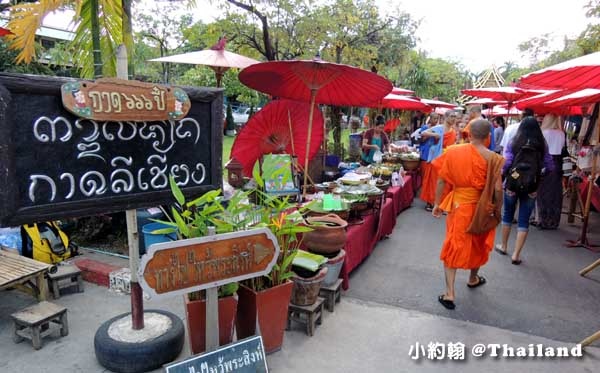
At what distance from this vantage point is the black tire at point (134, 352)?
2.69 metres

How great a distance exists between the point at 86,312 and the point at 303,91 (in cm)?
353

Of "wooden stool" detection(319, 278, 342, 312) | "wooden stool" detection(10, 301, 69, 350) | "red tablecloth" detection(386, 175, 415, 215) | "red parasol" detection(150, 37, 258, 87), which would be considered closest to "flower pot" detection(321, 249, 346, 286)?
"wooden stool" detection(319, 278, 342, 312)

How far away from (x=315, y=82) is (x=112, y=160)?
2.79 metres

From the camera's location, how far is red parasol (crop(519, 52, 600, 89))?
352 cm

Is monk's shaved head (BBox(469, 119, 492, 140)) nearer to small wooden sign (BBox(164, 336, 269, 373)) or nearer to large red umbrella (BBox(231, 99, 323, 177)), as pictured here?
large red umbrella (BBox(231, 99, 323, 177))

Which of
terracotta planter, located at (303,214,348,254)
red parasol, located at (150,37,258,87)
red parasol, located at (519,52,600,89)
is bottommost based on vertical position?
terracotta planter, located at (303,214,348,254)

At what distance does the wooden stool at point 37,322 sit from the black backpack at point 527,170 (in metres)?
4.88

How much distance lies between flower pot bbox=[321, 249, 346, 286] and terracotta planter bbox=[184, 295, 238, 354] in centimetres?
115

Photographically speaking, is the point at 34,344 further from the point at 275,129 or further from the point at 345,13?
the point at 345,13

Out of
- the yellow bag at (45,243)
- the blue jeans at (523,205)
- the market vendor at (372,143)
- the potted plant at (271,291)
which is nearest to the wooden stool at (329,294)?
the potted plant at (271,291)

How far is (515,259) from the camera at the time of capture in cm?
509

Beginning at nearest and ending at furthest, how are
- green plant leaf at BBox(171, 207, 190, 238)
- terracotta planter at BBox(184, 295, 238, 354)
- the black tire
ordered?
green plant leaf at BBox(171, 207, 190, 238)
terracotta planter at BBox(184, 295, 238, 354)
the black tire

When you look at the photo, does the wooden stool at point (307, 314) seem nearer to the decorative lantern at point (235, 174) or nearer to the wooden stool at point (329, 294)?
the wooden stool at point (329, 294)

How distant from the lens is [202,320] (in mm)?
2623
